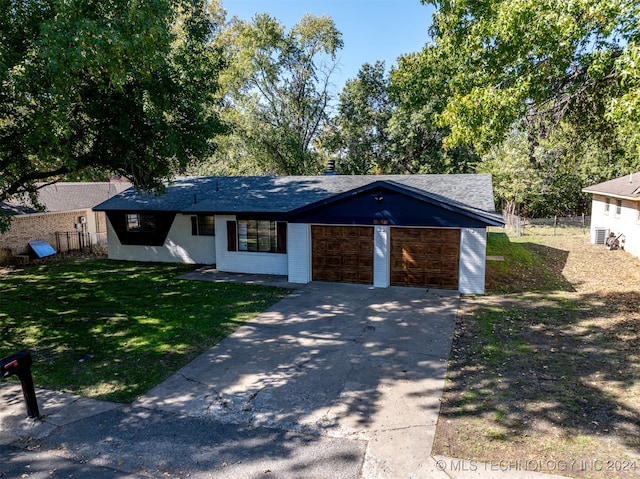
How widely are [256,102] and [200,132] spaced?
17.3 metres

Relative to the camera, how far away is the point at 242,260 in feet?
54.7

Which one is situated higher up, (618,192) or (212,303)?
(618,192)

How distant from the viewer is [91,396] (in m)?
7.30

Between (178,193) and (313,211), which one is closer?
(313,211)

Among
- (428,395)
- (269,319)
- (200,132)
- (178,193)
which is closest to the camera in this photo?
(428,395)

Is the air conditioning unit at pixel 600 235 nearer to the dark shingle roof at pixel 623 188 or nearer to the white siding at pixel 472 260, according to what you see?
the dark shingle roof at pixel 623 188

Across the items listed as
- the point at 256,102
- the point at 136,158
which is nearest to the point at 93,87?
the point at 136,158

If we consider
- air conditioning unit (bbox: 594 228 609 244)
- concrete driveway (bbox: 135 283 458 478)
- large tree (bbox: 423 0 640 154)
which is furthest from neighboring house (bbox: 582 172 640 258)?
concrete driveway (bbox: 135 283 458 478)

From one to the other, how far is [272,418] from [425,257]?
343 inches

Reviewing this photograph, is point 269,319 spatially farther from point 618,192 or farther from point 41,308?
point 618,192

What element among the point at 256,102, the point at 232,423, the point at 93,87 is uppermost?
the point at 256,102

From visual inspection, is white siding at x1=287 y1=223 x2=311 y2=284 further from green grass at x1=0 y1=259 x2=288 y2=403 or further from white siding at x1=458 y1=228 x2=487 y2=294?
white siding at x1=458 y1=228 x2=487 y2=294

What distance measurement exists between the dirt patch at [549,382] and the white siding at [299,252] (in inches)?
217

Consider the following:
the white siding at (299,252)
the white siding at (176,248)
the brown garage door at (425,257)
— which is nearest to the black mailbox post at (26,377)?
the white siding at (299,252)
